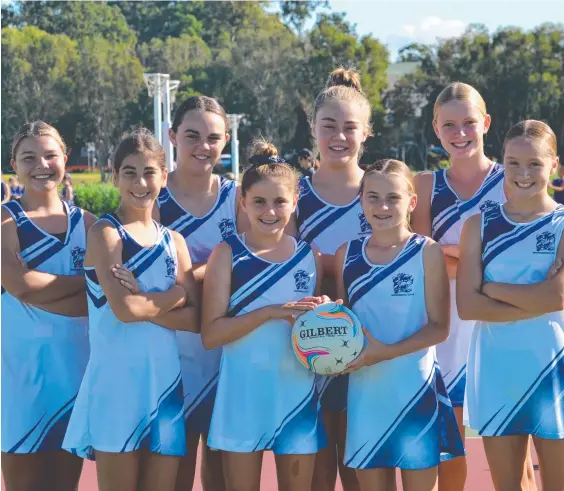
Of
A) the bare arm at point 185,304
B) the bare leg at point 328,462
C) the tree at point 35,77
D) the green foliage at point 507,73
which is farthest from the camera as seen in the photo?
the tree at point 35,77

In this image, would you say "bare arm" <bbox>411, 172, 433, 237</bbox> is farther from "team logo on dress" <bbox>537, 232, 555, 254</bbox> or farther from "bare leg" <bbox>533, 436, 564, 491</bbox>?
"bare leg" <bbox>533, 436, 564, 491</bbox>

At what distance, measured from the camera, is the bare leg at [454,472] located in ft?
13.2

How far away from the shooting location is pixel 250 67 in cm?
4772

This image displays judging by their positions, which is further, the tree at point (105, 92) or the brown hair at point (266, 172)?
the tree at point (105, 92)

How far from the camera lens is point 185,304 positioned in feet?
11.8

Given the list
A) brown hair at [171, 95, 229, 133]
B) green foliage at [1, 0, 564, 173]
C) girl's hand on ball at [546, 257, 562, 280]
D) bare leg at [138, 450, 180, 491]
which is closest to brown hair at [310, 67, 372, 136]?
brown hair at [171, 95, 229, 133]

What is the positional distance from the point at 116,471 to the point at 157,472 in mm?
160

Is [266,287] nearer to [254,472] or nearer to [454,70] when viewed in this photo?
[254,472]

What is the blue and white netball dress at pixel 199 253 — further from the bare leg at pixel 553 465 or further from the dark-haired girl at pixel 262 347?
the bare leg at pixel 553 465

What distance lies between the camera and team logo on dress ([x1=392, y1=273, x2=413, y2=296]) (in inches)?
138

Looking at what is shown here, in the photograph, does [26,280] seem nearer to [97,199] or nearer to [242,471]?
[242,471]

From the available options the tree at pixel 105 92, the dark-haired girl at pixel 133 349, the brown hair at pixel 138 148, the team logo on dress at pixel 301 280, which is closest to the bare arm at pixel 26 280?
the dark-haired girl at pixel 133 349

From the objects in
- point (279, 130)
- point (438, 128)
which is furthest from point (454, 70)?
point (438, 128)

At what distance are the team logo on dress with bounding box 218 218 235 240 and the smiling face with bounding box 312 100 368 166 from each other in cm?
51
